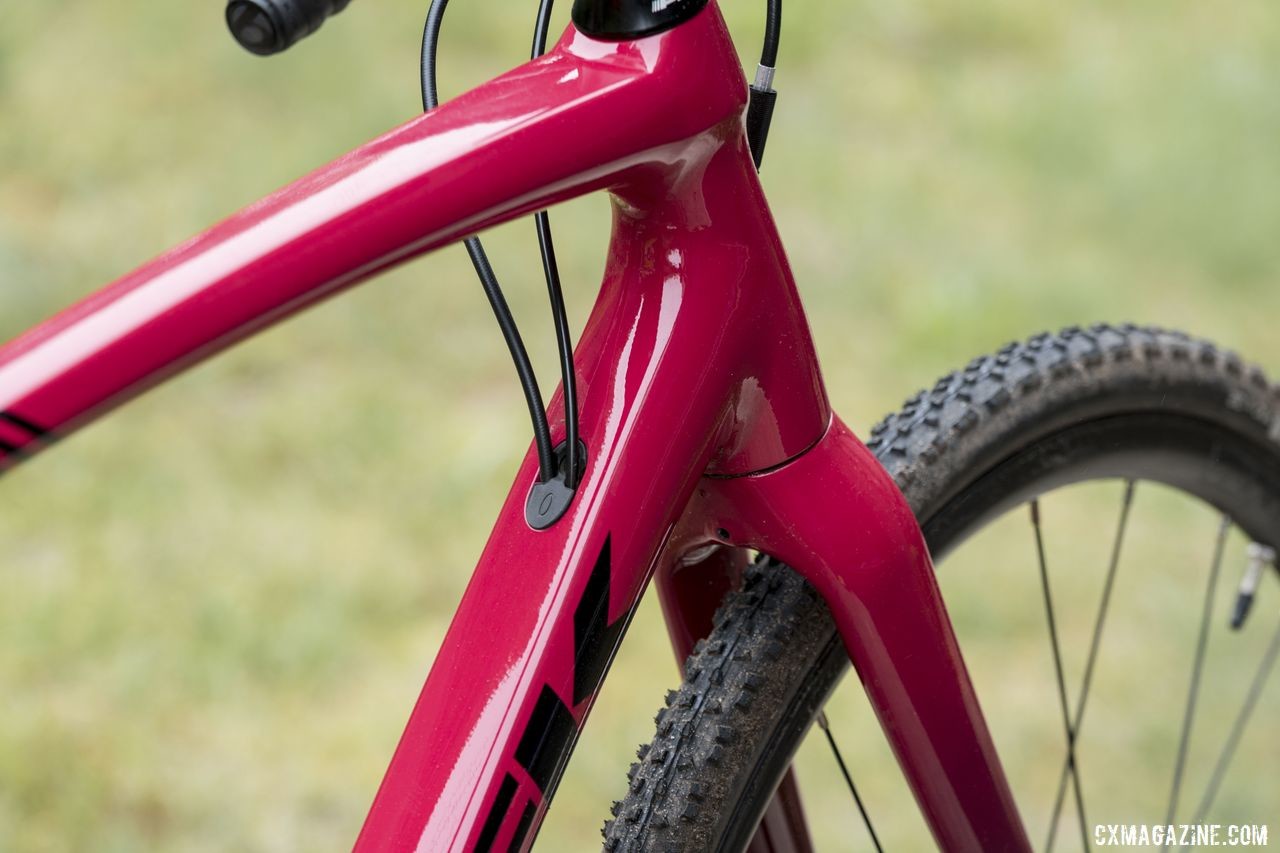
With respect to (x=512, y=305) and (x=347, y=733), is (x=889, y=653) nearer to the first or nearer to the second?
(x=347, y=733)

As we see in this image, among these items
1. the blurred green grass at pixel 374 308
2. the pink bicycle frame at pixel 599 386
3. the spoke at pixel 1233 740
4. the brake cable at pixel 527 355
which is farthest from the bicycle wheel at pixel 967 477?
the blurred green grass at pixel 374 308

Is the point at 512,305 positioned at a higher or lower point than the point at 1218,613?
higher

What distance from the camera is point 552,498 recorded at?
577 mm

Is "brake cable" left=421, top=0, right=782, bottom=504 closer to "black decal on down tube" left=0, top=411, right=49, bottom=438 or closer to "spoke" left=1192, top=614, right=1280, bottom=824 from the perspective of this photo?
"black decal on down tube" left=0, top=411, right=49, bottom=438

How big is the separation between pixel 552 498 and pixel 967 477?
0.27m

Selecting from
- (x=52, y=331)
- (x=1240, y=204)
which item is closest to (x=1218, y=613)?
(x=1240, y=204)

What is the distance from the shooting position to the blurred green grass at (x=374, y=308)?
1.47 metres

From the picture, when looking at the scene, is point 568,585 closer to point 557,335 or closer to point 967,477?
point 557,335

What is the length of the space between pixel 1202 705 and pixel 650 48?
4.10ft

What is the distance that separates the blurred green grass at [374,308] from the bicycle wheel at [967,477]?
667mm

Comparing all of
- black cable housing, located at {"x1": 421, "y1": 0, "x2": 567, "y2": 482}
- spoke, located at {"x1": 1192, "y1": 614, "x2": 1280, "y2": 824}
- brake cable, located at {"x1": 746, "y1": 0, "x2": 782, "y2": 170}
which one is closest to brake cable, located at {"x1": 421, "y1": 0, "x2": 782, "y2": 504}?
black cable housing, located at {"x1": 421, "y1": 0, "x2": 567, "y2": 482}

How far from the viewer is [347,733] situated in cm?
148

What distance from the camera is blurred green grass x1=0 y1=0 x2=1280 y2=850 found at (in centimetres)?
147

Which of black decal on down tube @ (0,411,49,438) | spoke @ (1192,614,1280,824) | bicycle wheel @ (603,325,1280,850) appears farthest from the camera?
spoke @ (1192,614,1280,824)
